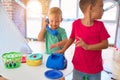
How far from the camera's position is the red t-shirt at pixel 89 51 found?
117cm

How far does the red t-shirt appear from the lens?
3.85ft

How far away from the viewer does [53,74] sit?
1.04 meters

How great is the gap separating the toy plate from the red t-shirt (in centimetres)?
24

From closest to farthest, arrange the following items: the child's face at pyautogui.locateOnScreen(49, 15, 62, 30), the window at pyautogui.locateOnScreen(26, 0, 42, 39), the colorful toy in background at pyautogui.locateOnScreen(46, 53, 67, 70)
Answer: the colorful toy in background at pyautogui.locateOnScreen(46, 53, 67, 70), the child's face at pyautogui.locateOnScreen(49, 15, 62, 30), the window at pyautogui.locateOnScreen(26, 0, 42, 39)

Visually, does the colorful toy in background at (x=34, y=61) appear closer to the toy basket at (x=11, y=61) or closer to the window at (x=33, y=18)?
the toy basket at (x=11, y=61)

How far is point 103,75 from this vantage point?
8.20 feet

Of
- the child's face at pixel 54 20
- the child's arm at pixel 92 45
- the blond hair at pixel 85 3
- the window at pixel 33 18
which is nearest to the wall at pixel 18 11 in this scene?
the window at pixel 33 18

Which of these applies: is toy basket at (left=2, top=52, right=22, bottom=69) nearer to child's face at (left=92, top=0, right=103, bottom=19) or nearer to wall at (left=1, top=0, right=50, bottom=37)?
child's face at (left=92, top=0, right=103, bottom=19)

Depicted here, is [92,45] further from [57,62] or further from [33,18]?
[33,18]

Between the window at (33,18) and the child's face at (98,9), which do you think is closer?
the child's face at (98,9)

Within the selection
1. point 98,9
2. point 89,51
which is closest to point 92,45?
point 89,51

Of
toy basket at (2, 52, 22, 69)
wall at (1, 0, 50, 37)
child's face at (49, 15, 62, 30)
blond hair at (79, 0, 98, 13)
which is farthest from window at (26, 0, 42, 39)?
toy basket at (2, 52, 22, 69)

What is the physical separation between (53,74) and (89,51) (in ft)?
0.99

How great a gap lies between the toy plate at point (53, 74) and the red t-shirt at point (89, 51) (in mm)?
245
